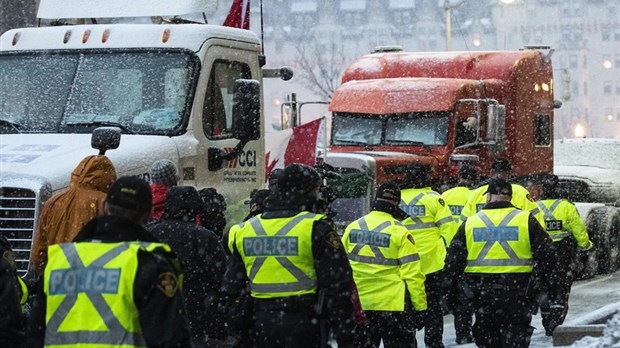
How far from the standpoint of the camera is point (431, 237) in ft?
40.2

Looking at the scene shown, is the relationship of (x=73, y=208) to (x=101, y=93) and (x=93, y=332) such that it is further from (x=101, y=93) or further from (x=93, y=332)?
(x=93, y=332)

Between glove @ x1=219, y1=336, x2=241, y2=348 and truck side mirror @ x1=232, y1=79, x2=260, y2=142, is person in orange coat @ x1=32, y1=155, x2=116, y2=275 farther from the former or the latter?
truck side mirror @ x1=232, y1=79, x2=260, y2=142

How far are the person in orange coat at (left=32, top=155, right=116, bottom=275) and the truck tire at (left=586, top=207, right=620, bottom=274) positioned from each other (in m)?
12.2

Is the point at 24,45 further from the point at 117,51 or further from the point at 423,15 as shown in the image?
the point at 423,15

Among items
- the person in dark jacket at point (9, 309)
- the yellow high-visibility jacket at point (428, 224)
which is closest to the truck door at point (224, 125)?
the yellow high-visibility jacket at point (428, 224)

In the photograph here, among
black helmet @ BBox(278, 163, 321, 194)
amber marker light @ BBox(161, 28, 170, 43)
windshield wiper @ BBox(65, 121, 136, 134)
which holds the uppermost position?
amber marker light @ BBox(161, 28, 170, 43)

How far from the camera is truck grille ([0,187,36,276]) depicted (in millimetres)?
9414

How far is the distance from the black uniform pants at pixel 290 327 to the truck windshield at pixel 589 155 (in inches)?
607

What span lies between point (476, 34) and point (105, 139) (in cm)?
11874

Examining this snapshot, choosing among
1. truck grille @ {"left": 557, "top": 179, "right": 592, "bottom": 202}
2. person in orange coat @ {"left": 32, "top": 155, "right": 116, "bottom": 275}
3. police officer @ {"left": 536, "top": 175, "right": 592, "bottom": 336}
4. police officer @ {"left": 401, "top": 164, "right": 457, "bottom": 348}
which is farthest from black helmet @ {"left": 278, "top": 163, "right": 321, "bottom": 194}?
truck grille @ {"left": 557, "top": 179, "right": 592, "bottom": 202}

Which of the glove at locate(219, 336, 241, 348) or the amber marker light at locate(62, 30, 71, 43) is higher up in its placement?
the amber marker light at locate(62, 30, 71, 43)

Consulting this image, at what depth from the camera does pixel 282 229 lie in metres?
7.32

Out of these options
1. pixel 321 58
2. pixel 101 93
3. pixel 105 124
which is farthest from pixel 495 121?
pixel 321 58

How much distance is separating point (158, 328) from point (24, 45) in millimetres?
6806
